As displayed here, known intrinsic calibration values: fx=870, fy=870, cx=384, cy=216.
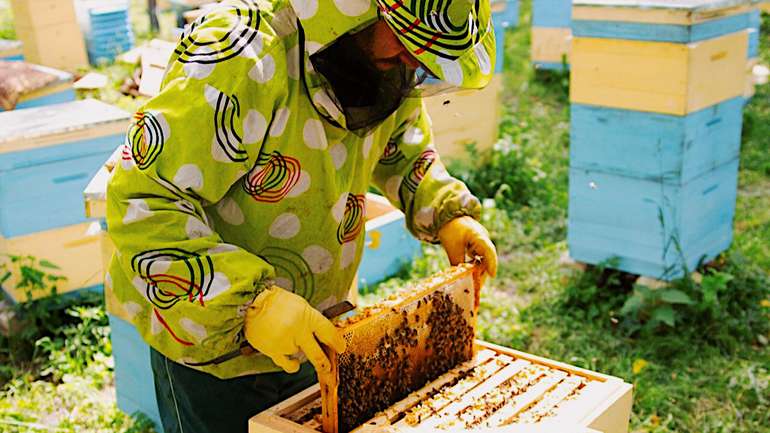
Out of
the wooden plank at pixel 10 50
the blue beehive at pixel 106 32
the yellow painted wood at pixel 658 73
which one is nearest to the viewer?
the yellow painted wood at pixel 658 73

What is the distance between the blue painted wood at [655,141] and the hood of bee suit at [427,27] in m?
2.11

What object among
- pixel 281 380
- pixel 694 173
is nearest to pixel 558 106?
pixel 694 173

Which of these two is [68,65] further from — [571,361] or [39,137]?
[571,361]

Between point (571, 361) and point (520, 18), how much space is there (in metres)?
8.14

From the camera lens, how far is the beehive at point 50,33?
721 centimetres

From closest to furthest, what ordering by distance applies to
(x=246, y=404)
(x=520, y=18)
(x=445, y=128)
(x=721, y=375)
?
(x=246, y=404) < (x=721, y=375) < (x=445, y=128) < (x=520, y=18)

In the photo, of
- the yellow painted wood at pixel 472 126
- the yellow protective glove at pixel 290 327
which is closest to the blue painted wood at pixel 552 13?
the yellow painted wood at pixel 472 126

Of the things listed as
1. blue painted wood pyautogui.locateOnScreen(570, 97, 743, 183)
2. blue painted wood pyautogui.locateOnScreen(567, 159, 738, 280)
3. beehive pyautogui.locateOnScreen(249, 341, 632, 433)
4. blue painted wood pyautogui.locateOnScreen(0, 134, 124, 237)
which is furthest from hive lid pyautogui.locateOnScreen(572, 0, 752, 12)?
blue painted wood pyautogui.locateOnScreen(0, 134, 124, 237)

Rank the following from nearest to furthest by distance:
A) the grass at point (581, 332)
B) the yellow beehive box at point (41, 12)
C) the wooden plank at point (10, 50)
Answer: the grass at point (581, 332) → the wooden plank at point (10, 50) → the yellow beehive box at point (41, 12)

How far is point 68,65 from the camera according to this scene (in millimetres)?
7496

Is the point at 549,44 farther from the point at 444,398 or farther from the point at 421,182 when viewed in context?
the point at 444,398

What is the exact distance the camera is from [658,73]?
3.56m

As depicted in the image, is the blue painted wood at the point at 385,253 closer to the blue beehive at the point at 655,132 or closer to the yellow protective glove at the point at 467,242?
the blue beehive at the point at 655,132

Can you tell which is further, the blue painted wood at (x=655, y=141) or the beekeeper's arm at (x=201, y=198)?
the blue painted wood at (x=655, y=141)
